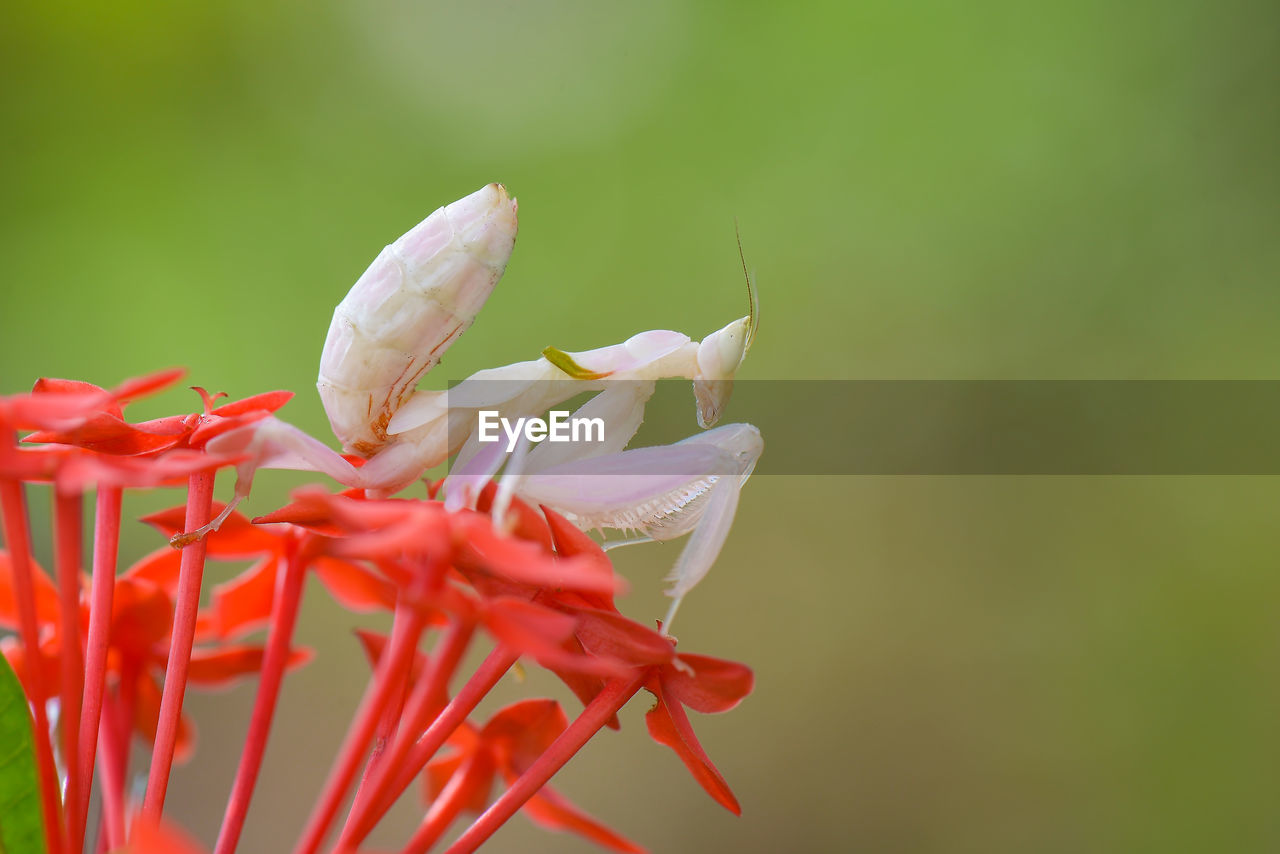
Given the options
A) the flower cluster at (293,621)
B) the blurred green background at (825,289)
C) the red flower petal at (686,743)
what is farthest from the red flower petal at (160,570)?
the blurred green background at (825,289)

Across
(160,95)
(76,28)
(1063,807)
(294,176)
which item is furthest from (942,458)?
(76,28)

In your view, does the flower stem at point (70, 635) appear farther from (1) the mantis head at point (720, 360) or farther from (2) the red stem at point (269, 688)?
(1) the mantis head at point (720, 360)

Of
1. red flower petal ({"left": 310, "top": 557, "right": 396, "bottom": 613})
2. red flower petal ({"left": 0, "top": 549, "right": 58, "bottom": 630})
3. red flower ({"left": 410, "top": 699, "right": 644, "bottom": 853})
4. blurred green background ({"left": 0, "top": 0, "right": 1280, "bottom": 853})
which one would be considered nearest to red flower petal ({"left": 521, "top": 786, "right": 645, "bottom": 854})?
red flower ({"left": 410, "top": 699, "right": 644, "bottom": 853})

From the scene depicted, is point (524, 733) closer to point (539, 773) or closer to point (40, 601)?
point (539, 773)

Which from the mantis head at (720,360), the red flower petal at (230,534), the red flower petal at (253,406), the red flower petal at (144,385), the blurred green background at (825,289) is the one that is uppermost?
the blurred green background at (825,289)

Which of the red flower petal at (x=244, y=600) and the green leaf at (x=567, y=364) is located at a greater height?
the green leaf at (x=567, y=364)

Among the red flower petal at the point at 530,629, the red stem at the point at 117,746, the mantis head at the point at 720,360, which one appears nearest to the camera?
the red flower petal at the point at 530,629
